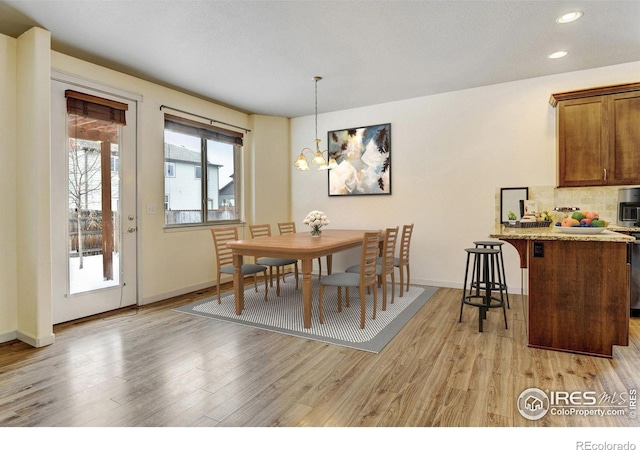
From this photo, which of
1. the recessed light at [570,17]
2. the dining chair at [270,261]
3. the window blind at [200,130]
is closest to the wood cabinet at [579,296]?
the recessed light at [570,17]

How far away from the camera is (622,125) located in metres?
3.62

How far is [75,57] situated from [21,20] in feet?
2.27

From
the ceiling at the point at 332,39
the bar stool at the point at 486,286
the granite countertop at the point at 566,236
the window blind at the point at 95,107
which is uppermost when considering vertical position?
the ceiling at the point at 332,39

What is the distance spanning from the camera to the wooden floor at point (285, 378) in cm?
184

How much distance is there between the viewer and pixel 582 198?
13.3 feet

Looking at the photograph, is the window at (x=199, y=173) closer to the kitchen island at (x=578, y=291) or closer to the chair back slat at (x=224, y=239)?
the chair back slat at (x=224, y=239)

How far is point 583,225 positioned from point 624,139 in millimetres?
1670

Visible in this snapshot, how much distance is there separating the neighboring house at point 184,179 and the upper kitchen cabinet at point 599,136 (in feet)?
14.5

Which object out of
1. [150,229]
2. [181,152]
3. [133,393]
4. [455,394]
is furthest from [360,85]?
[133,393]

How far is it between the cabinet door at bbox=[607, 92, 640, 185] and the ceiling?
19.1 inches

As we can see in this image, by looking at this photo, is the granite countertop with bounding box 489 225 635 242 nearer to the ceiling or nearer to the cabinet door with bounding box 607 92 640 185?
the cabinet door with bounding box 607 92 640 185

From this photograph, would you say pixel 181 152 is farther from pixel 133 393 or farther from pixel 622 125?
pixel 622 125

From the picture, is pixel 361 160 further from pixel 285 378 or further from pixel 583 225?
Answer: pixel 285 378

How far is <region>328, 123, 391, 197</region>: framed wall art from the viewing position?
5.18 meters
